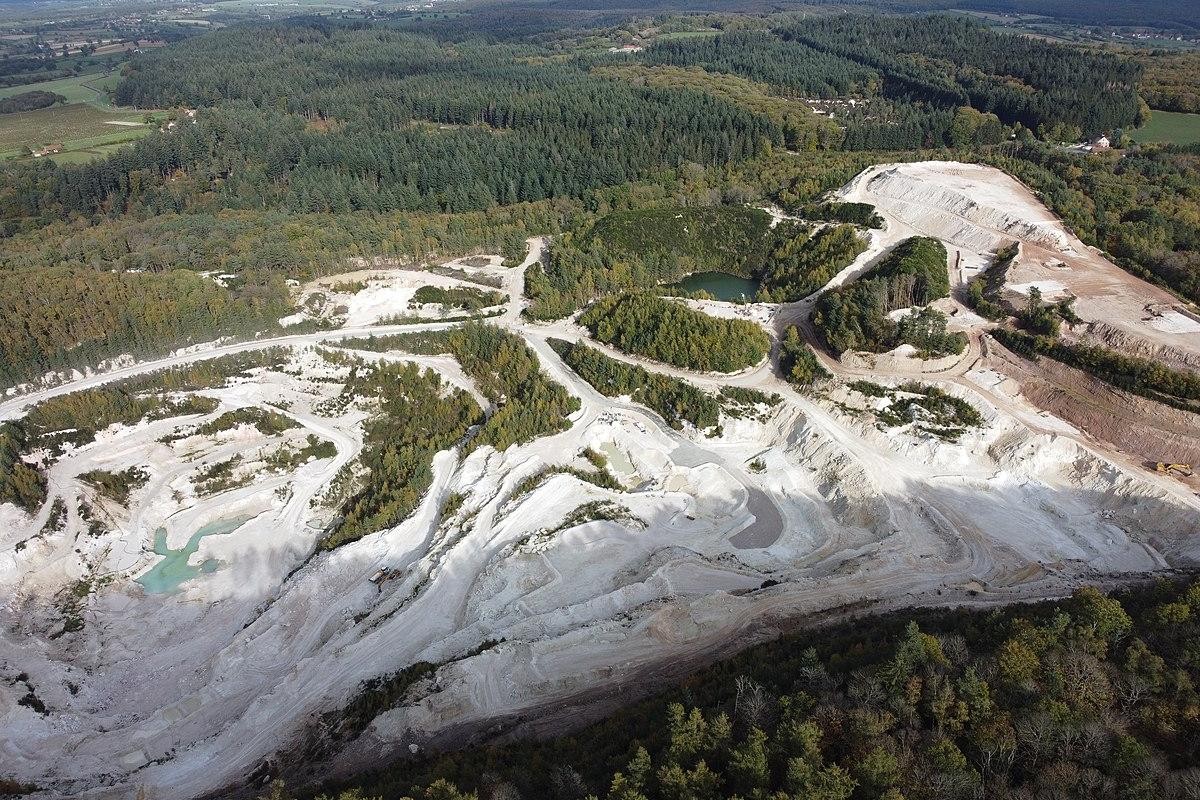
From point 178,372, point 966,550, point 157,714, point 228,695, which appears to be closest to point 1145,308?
point 966,550

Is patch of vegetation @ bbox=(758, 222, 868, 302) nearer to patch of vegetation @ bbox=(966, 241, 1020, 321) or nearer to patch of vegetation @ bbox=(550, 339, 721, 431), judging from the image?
patch of vegetation @ bbox=(966, 241, 1020, 321)

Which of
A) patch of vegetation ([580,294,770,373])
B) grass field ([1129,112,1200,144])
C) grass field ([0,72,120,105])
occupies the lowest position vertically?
patch of vegetation ([580,294,770,373])

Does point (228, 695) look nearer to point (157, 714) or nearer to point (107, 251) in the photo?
point (157, 714)

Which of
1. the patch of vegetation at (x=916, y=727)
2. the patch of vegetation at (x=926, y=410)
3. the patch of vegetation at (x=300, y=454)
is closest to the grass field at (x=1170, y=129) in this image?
the patch of vegetation at (x=926, y=410)

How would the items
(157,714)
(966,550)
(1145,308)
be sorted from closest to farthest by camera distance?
(157,714), (966,550), (1145,308)

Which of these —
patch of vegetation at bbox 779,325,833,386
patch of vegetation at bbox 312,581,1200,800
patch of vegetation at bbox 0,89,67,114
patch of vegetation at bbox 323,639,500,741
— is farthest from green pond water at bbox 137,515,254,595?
patch of vegetation at bbox 0,89,67,114

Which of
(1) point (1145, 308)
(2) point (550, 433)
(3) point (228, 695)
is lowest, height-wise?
(3) point (228, 695)

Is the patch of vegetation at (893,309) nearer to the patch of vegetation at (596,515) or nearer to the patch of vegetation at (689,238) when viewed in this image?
the patch of vegetation at (689,238)
